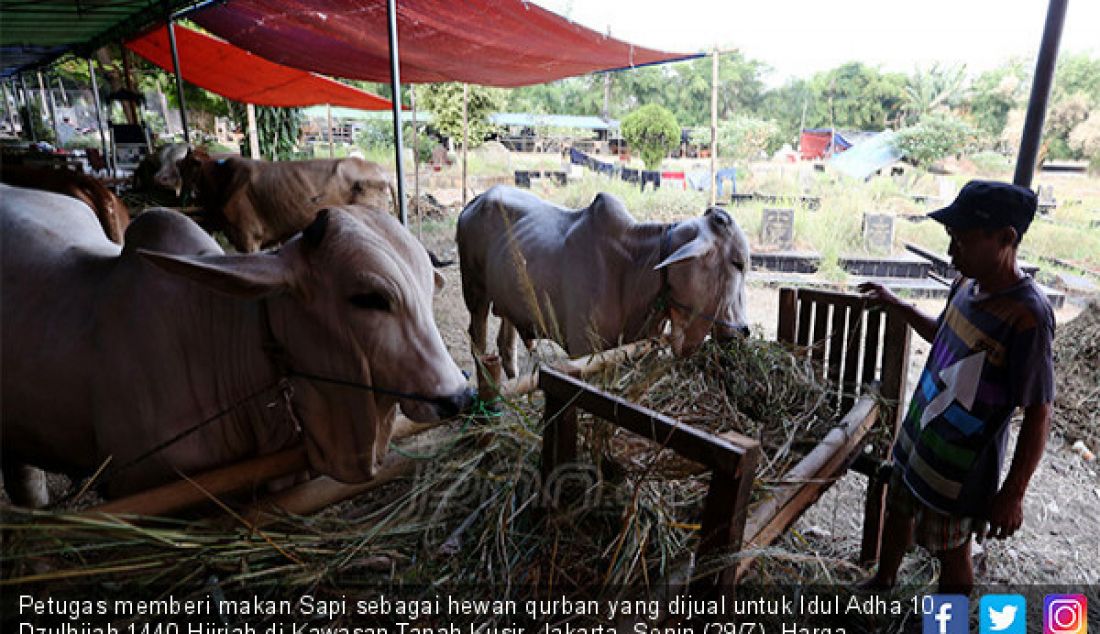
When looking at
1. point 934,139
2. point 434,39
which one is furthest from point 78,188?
point 934,139

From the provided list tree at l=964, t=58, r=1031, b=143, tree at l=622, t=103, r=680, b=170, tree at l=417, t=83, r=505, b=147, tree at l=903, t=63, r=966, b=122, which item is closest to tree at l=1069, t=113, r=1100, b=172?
tree at l=964, t=58, r=1031, b=143

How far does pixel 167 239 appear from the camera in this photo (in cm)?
205

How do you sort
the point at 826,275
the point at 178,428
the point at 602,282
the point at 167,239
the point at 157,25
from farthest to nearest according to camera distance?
the point at 826,275 → the point at 157,25 → the point at 602,282 → the point at 167,239 → the point at 178,428

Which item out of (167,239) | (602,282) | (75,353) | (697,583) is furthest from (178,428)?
(602,282)

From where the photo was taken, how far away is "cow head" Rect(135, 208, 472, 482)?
165 cm

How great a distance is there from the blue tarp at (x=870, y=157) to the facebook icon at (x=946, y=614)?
24177 millimetres

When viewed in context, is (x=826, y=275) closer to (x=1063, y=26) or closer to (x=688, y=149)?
(x=1063, y=26)

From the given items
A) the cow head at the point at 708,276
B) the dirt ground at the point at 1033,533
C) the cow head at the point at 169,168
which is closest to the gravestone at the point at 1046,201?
the dirt ground at the point at 1033,533

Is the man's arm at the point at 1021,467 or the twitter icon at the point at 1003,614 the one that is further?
the twitter icon at the point at 1003,614

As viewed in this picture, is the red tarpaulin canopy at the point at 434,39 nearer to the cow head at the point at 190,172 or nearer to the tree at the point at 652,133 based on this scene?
the cow head at the point at 190,172

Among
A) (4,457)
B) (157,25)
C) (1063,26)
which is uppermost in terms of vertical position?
(157,25)

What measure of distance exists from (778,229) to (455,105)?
524 inches

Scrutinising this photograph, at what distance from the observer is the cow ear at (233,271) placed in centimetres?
155

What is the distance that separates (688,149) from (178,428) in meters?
37.0
